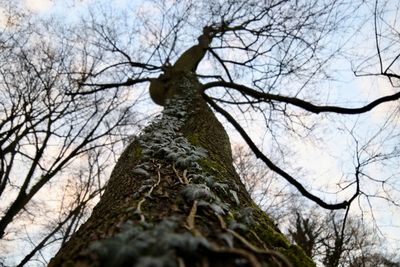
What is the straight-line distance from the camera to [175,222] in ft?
4.38

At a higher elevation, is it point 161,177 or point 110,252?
point 161,177

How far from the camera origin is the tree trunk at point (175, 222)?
103cm

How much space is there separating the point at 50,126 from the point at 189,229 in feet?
21.4

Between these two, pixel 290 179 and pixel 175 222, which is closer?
pixel 175 222

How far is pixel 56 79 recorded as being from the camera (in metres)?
7.46

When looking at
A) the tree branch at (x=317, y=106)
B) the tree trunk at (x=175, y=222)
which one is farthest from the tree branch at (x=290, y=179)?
the tree trunk at (x=175, y=222)

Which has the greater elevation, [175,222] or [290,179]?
[290,179]

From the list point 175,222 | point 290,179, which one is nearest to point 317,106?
point 290,179

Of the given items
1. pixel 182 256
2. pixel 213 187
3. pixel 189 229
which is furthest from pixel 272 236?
pixel 182 256

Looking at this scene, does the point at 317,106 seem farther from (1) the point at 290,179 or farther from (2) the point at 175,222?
(2) the point at 175,222

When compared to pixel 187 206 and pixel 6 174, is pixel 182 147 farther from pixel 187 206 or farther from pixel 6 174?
pixel 6 174

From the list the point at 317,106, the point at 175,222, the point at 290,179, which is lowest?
the point at 175,222

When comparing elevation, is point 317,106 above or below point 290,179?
above

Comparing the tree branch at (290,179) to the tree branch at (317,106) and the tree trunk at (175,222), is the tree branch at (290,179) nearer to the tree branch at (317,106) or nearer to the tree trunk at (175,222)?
the tree branch at (317,106)
